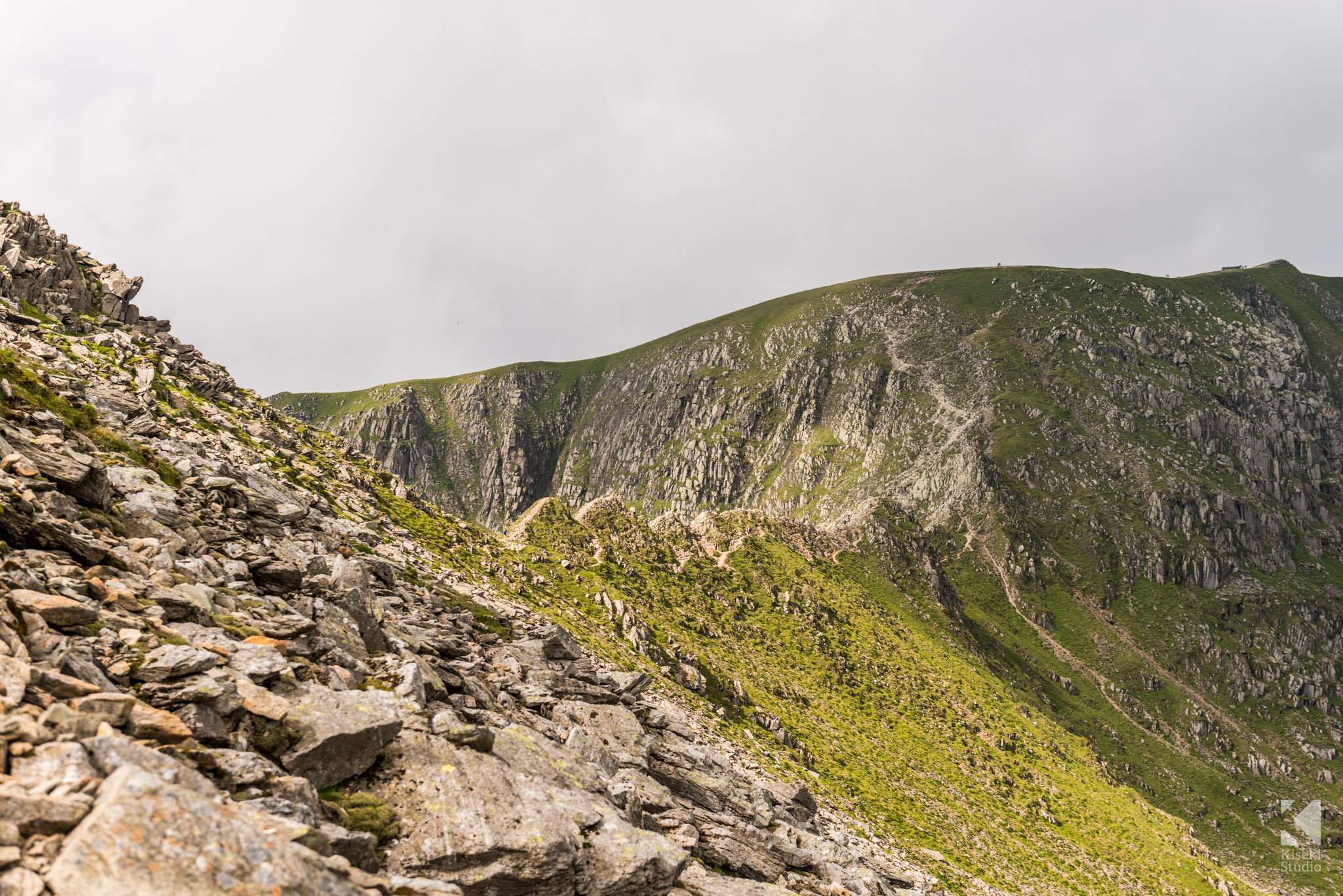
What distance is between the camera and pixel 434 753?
54.2 ft

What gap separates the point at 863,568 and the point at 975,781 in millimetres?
64524

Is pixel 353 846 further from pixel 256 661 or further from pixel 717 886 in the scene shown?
pixel 717 886

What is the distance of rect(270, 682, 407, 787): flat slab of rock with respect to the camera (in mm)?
13750

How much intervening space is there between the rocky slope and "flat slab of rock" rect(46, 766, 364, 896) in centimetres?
3

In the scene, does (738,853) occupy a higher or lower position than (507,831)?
lower

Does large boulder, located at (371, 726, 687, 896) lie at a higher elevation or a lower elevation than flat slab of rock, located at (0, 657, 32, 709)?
lower

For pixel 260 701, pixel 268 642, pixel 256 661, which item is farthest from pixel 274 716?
pixel 268 642

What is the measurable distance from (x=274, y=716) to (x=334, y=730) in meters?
1.37

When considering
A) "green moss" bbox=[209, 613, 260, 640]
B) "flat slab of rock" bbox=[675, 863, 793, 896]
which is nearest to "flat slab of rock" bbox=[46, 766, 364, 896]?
"green moss" bbox=[209, 613, 260, 640]

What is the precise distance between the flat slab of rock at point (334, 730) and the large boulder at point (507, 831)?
86cm

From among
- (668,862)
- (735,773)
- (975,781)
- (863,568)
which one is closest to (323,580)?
(668,862)

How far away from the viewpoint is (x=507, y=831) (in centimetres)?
1555
